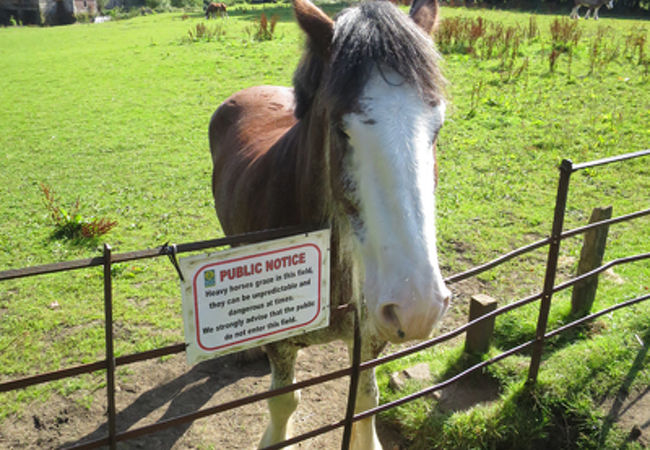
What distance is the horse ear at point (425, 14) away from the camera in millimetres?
2330

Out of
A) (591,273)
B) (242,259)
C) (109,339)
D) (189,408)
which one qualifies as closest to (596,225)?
(591,273)

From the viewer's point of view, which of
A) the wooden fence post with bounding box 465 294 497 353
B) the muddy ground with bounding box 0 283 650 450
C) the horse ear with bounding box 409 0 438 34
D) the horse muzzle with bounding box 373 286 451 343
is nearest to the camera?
the horse muzzle with bounding box 373 286 451 343

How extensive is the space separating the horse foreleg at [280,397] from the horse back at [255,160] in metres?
0.70

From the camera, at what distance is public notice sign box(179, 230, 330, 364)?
5.97 feet

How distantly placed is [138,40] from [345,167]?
72.4 feet

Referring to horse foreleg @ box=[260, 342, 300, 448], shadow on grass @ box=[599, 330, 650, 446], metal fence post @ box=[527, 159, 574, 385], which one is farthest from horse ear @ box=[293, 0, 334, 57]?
shadow on grass @ box=[599, 330, 650, 446]

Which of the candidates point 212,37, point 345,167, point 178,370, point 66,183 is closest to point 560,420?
point 345,167

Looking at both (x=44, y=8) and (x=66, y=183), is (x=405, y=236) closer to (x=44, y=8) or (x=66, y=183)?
(x=66, y=183)

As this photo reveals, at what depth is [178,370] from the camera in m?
3.98

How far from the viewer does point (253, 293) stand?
6.36 ft

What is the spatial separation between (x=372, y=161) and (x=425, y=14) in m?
1.09

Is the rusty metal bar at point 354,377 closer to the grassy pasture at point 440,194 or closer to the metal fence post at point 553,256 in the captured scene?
the grassy pasture at point 440,194

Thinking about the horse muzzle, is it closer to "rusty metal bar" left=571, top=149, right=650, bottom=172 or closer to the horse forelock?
the horse forelock

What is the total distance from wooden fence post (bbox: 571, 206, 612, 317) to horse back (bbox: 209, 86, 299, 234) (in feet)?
8.05
